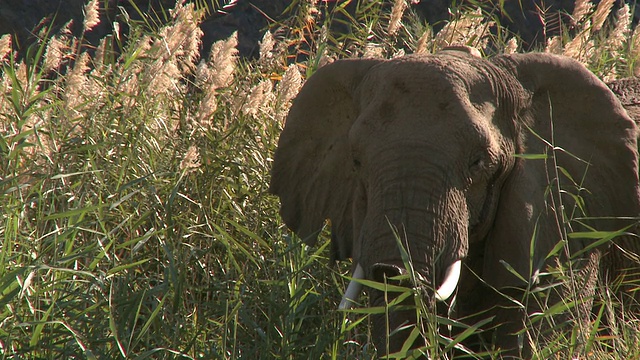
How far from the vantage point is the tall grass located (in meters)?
4.21

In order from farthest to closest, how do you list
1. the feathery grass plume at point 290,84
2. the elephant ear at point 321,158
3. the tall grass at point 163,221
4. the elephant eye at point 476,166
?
1. the feathery grass plume at point 290,84
2. the elephant ear at point 321,158
3. the tall grass at point 163,221
4. the elephant eye at point 476,166

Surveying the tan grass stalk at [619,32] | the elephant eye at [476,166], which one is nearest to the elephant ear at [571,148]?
the elephant eye at [476,166]

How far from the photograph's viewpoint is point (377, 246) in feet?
12.6

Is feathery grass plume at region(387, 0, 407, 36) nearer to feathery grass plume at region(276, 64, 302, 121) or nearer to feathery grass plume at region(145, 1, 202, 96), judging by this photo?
feathery grass plume at region(276, 64, 302, 121)

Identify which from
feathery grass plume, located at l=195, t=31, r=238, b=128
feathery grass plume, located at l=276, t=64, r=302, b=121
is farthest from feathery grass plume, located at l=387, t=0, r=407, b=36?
feathery grass plume, located at l=195, t=31, r=238, b=128

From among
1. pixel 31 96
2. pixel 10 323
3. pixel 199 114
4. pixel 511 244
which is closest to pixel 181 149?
pixel 199 114

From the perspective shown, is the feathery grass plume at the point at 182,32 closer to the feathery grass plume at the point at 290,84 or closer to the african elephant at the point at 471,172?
the feathery grass plume at the point at 290,84

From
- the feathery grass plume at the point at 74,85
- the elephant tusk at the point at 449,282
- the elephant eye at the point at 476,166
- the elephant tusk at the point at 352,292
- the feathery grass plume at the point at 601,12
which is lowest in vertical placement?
the feathery grass plume at the point at 74,85

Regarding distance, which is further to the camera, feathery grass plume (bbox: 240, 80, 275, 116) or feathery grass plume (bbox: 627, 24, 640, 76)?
feathery grass plume (bbox: 627, 24, 640, 76)

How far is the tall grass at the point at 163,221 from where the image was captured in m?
4.21

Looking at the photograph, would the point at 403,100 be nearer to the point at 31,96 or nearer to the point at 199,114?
the point at 199,114

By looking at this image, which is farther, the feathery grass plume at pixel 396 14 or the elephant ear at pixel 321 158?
the feathery grass plume at pixel 396 14

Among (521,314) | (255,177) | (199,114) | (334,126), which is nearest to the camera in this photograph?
(521,314)

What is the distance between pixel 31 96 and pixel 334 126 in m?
1.48
